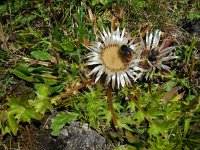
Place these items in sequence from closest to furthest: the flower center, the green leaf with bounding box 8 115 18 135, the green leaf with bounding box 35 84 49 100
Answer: the green leaf with bounding box 8 115 18 135
the green leaf with bounding box 35 84 49 100
the flower center

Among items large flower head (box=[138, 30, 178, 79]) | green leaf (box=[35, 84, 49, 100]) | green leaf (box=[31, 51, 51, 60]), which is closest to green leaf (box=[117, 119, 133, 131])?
large flower head (box=[138, 30, 178, 79])

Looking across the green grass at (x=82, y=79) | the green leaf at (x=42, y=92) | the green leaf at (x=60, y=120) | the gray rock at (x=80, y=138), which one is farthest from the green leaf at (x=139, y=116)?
the green leaf at (x=42, y=92)

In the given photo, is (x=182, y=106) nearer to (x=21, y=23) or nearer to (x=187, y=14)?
(x=187, y=14)

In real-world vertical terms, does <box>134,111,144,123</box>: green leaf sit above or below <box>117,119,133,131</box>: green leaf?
above

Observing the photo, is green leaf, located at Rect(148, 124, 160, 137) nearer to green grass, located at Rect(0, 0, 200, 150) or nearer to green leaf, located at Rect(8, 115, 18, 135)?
green grass, located at Rect(0, 0, 200, 150)

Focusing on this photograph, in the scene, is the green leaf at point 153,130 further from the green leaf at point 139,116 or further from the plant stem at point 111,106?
the plant stem at point 111,106

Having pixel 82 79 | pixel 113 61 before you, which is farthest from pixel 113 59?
pixel 82 79

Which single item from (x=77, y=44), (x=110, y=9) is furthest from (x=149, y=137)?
(x=110, y=9)

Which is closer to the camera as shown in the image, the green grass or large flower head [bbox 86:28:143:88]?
the green grass
